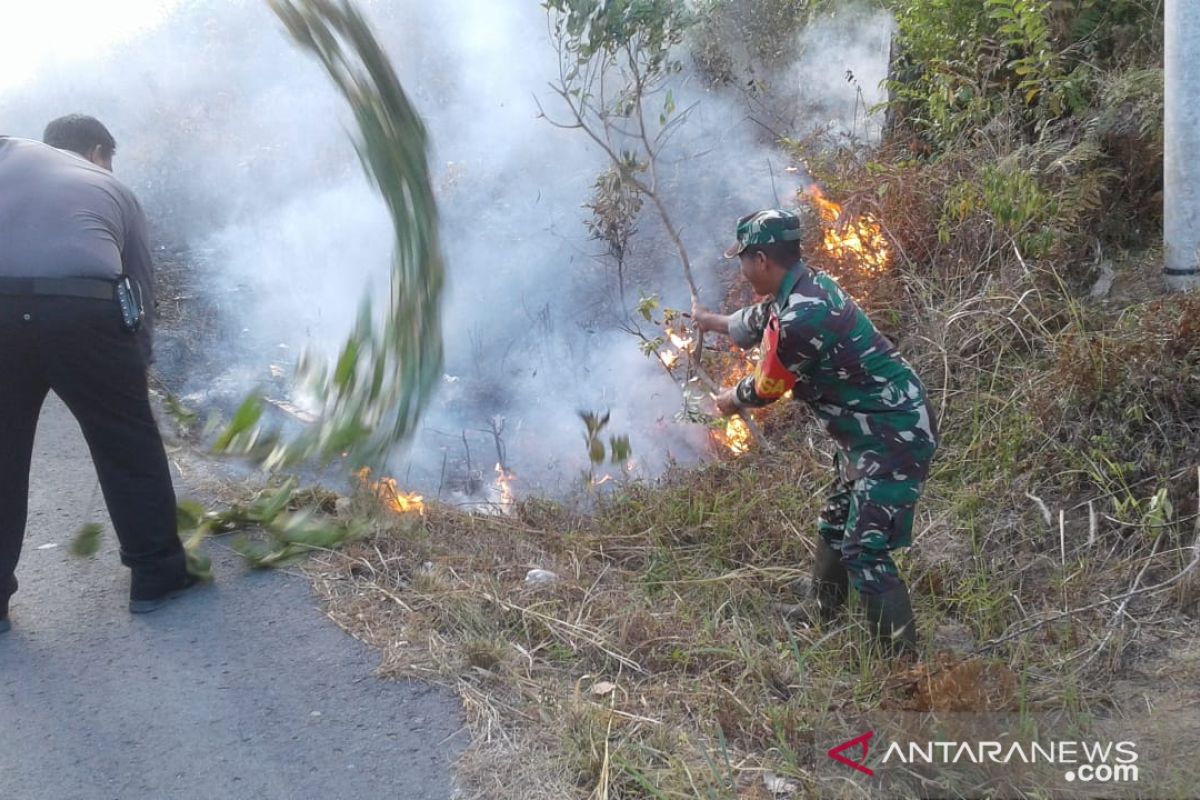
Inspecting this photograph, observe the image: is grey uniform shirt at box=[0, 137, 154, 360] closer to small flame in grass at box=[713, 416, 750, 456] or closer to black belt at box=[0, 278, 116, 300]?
black belt at box=[0, 278, 116, 300]

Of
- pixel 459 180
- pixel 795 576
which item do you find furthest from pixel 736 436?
pixel 459 180

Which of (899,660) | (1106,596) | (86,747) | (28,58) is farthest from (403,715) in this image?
(28,58)

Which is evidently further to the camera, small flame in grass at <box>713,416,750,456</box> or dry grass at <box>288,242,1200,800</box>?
small flame in grass at <box>713,416,750,456</box>

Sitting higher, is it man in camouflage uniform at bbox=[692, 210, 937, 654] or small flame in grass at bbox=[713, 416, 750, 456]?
man in camouflage uniform at bbox=[692, 210, 937, 654]

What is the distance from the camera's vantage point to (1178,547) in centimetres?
426

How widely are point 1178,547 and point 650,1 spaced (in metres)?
4.11

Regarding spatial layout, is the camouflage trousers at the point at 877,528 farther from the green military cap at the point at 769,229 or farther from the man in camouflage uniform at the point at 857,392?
the green military cap at the point at 769,229

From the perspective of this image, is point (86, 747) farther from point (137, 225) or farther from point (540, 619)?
point (137, 225)

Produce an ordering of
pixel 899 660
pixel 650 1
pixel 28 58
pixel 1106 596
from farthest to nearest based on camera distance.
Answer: pixel 28 58 → pixel 650 1 → pixel 1106 596 → pixel 899 660

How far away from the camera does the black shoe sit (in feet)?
13.4

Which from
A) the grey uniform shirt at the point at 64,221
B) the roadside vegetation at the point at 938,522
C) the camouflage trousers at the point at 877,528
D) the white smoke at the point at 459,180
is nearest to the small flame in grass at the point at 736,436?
the roadside vegetation at the point at 938,522

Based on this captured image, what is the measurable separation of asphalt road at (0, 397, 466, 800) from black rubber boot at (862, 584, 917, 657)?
1533 mm

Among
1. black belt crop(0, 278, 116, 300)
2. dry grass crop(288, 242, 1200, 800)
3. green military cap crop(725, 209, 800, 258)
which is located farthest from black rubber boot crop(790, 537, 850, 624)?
black belt crop(0, 278, 116, 300)

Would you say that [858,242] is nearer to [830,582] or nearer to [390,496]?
[830,582]
